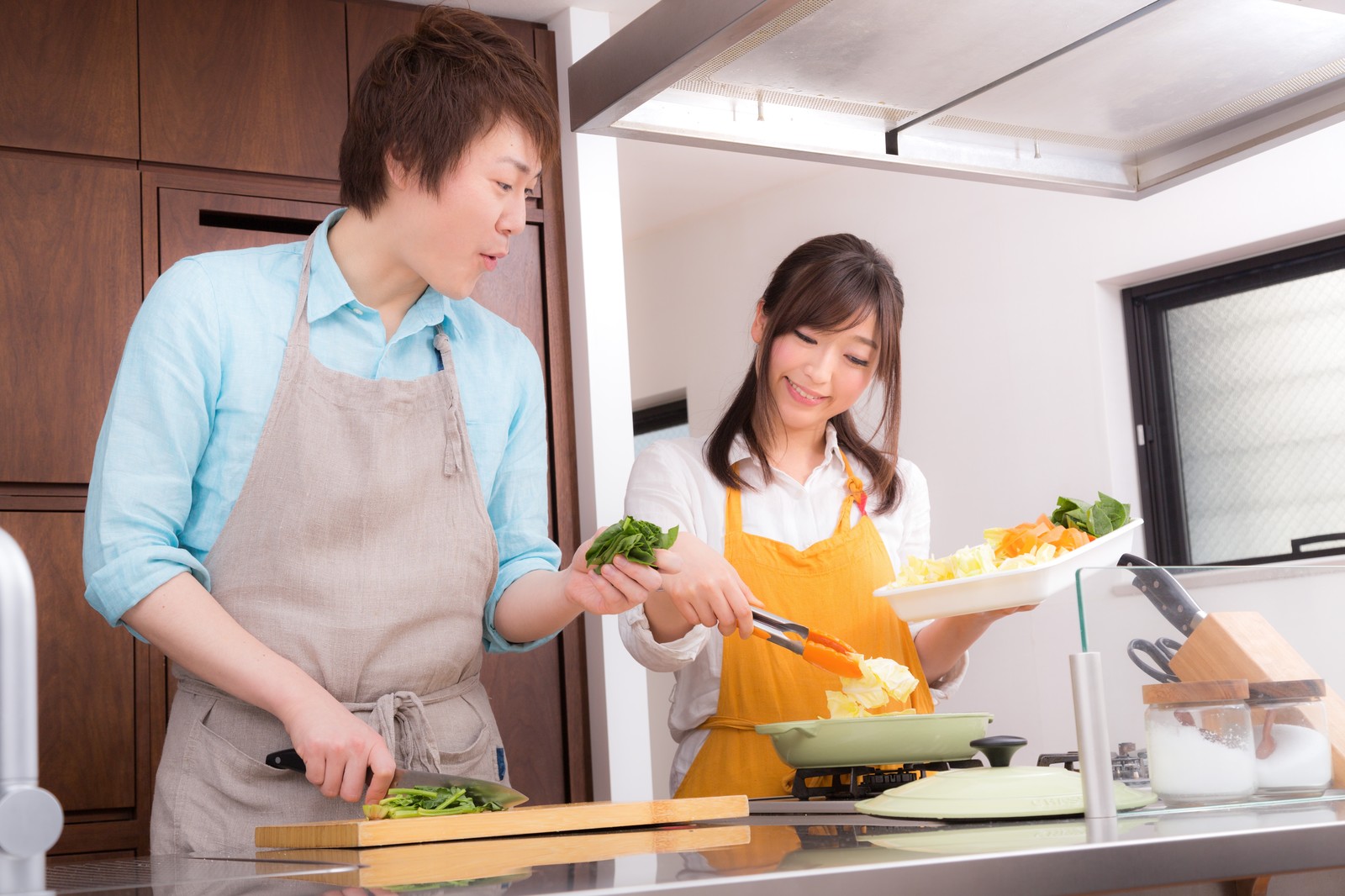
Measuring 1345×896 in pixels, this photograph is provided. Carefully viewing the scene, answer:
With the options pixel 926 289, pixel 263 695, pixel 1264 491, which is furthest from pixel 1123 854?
pixel 926 289

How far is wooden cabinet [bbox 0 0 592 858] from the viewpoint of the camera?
2.54 meters

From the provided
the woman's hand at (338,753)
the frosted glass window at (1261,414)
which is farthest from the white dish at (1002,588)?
the frosted glass window at (1261,414)

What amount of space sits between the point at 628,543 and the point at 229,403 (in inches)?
19.5

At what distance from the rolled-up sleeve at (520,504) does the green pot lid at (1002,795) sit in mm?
738

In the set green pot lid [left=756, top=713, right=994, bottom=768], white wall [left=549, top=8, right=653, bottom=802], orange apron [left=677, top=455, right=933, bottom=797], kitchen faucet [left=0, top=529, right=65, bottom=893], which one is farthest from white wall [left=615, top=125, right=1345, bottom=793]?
kitchen faucet [left=0, top=529, right=65, bottom=893]

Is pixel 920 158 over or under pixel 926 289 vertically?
under

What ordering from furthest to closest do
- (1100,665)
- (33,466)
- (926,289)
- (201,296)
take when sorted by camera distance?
(926,289)
(33,466)
(201,296)
(1100,665)

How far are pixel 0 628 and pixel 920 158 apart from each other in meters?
1.37

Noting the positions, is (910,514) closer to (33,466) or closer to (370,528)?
(370,528)

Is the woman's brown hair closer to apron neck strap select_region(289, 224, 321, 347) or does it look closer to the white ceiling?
apron neck strap select_region(289, 224, 321, 347)

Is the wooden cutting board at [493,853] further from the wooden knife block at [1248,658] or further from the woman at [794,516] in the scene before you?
the woman at [794,516]

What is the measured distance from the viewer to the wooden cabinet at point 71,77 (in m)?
2.62

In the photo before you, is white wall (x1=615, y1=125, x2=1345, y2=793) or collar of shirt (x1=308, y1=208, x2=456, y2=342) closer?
collar of shirt (x1=308, y1=208, x2=456, y2=342)

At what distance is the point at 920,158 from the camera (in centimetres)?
175
